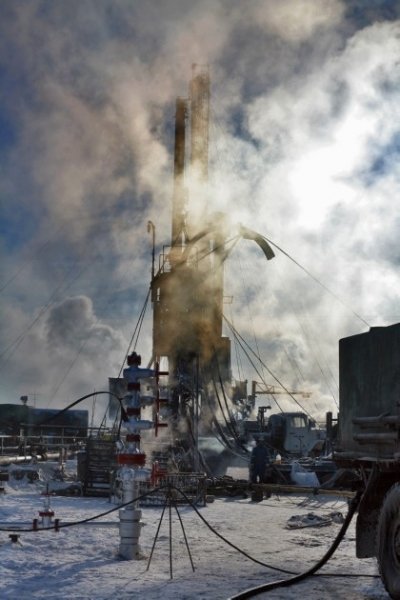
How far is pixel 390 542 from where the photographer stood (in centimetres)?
761

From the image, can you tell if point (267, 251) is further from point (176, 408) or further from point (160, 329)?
point (176, 408)

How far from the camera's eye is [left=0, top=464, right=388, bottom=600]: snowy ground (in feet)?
27.6

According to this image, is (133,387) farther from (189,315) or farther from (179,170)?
(179,170)

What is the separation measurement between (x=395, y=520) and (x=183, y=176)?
148 ft

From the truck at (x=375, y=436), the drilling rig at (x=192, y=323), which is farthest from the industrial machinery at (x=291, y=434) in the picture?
the truck at (x=375, y=436)

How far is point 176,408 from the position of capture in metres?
31.2

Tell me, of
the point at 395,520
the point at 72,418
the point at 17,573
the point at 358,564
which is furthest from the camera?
the point at 72,418

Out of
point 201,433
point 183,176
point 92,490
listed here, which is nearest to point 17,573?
point 92,490

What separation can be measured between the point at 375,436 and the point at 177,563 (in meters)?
4.12

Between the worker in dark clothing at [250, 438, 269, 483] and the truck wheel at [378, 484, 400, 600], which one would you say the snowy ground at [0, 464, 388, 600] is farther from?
the worker in dark clothing at [250, 438, 269, 483]

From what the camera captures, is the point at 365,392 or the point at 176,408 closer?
the point at 365,392

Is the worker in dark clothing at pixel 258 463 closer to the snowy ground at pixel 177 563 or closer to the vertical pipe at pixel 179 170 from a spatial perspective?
the snowy ground at pixel 177 563

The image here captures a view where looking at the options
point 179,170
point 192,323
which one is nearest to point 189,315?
point 192,323

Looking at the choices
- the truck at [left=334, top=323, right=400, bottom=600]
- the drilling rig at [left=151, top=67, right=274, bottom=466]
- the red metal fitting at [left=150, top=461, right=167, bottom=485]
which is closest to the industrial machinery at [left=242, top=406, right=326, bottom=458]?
the drilling rig at [left=151, top=67, right=274, bottom=466]
